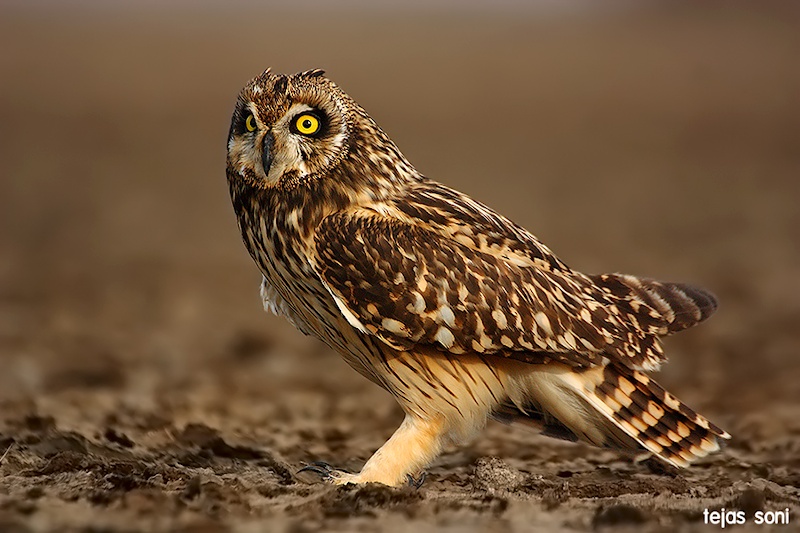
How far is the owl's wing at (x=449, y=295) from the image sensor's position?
13.7 feet

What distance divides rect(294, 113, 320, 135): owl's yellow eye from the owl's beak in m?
0.12

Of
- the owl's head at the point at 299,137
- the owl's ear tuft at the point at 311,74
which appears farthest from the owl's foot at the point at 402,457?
the owl's ear tuft at the point at 311,74

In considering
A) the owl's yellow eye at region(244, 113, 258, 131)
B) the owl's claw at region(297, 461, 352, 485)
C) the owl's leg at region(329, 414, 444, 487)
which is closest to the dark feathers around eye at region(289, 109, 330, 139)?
the owl's yellow eye at region(244, 113, 258, 131)

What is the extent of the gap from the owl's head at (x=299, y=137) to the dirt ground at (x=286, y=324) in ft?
4.28

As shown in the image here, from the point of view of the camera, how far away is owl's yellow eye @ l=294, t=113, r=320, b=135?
14.3 ft

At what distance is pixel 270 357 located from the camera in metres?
9.25

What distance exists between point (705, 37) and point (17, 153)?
3032 cm

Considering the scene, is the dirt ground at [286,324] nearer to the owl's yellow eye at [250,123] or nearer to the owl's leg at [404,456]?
the owl's leg at [404,456]

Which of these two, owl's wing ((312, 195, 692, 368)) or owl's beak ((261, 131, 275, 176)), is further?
owl's beak ((261, 131, 275, 176))

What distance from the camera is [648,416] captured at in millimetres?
4379

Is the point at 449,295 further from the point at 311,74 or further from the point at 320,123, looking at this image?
the point at 311,74

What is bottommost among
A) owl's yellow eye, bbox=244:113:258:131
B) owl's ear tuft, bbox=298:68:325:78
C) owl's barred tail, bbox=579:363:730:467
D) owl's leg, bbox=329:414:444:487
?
owl's leg, bbox=329:414:444:487

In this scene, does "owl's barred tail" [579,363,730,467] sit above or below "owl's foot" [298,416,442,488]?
above

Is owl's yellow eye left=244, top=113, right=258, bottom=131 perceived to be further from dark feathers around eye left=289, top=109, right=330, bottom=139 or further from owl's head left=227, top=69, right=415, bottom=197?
dark feathers around eye left=289, top=109, right=330, bottom=139
